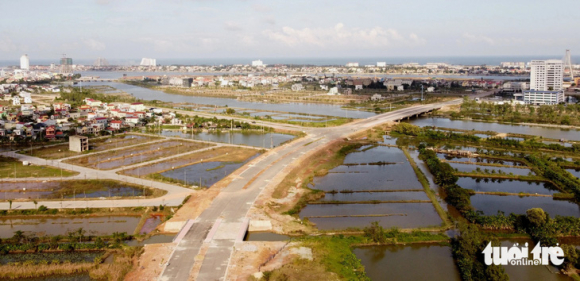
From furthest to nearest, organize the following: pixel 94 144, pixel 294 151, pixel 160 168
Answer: pixel 94 144, pixel 294 151, pixel 160 168

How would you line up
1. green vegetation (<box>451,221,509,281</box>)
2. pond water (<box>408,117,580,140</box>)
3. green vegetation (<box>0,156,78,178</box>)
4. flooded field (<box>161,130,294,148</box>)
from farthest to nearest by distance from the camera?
pond water (<box>408,117,580,140</box>) < flooded field (<box>161,130,294,148</box>) < green vegetation (<box>0,156,78,178</box>) < green vegetation (<box>451,221,509,281</box>)

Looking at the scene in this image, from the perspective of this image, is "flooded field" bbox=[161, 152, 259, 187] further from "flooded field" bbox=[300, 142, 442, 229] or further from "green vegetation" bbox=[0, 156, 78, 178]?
"green vegetation" bbox=[0, 156, 78, 178]

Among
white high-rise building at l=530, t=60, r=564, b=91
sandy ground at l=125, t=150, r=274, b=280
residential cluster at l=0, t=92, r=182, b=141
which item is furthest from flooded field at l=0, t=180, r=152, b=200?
white high-rise building at l=530, t=60, r=564, b=91

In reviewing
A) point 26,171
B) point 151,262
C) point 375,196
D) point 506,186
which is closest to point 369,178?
point 375,196

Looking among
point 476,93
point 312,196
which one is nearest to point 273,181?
point 312,196

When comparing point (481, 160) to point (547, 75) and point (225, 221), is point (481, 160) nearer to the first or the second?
point (225, 221)

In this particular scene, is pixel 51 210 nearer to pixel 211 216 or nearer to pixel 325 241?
pixel 211 216

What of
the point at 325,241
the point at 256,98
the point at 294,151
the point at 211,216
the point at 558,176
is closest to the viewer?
the point at 325,241
